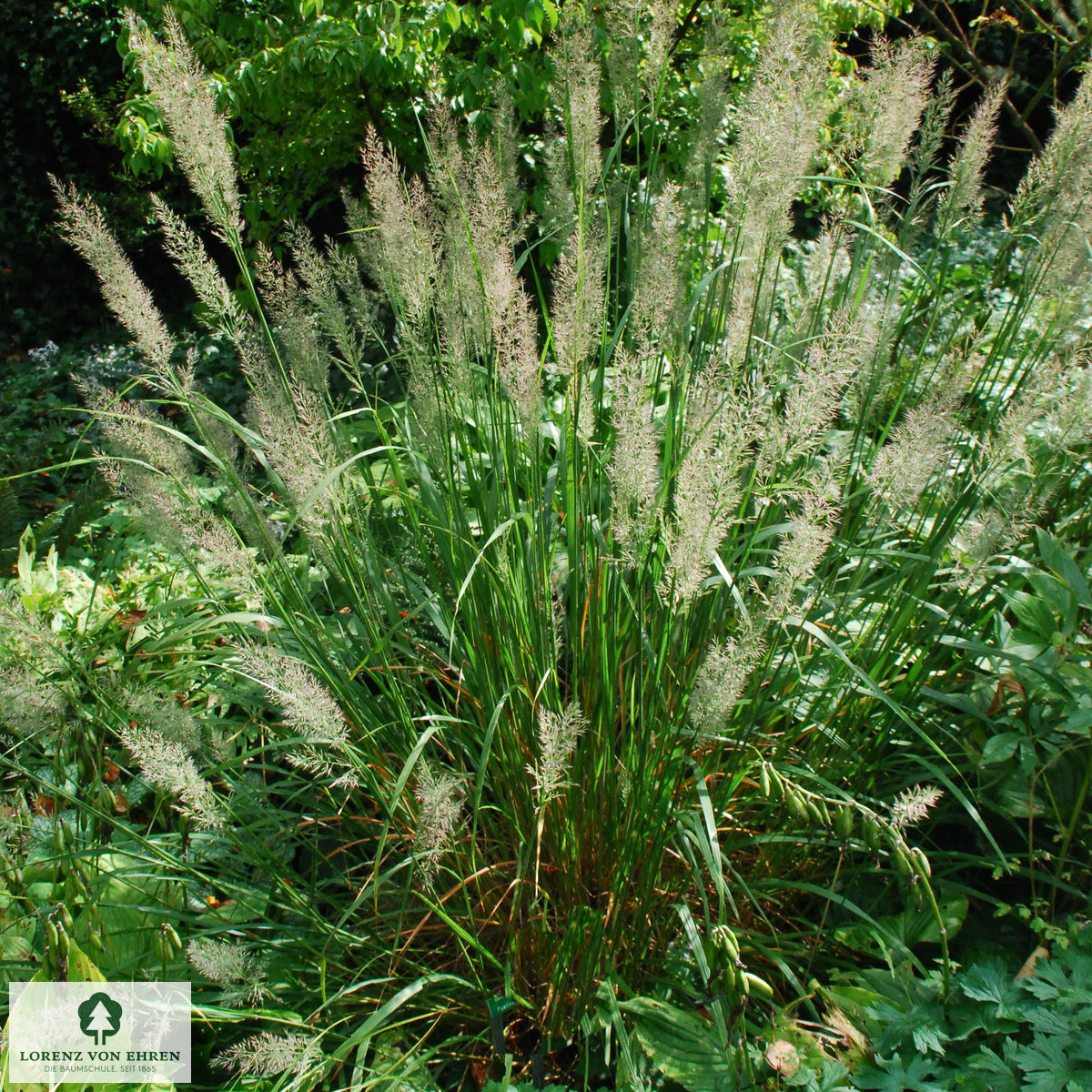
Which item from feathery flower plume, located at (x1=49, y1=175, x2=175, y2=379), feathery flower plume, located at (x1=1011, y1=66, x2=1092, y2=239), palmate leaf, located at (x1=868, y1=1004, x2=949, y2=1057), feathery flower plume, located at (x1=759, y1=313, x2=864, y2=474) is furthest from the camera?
feathery flower plume, located at (x1=1011, y1=66, x2=1092, y2=239)

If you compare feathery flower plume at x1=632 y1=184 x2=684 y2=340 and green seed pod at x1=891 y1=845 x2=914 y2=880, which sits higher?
feathery flower plume at x1=632 y1=184 x2=684 y2=340

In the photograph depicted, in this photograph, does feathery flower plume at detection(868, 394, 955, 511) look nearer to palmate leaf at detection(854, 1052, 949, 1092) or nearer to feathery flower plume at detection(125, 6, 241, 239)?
palmate leaf at detection(854, 1052, 949, 1092)

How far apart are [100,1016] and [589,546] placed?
1231 millimetres

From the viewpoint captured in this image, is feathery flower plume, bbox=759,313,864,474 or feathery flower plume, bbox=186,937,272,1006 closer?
feathery flower plume, bbox=759,313,864,474

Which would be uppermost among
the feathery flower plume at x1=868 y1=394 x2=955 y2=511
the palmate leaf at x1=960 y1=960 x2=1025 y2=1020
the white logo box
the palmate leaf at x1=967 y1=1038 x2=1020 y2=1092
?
the feathery flower plume at x1=868 y1=394 x2=955 y2=511

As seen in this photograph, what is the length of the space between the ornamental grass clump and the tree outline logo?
0.30 meters

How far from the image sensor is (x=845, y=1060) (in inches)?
52.6

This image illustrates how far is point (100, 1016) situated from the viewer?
1.41m

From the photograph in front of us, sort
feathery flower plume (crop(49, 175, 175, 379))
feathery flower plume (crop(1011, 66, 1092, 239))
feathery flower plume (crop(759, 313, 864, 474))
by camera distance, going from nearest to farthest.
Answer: feathery flower plume (crop(759, 313, 864, 474)) → feathery flower plume (crop(49, 175, 175, 379)) → feathery flower plume (crop(1011, 66, 1092, 239))

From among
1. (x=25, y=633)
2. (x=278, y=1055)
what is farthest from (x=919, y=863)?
(x=25, y=633)

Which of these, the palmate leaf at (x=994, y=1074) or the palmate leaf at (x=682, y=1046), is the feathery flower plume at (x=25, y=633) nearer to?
the palmate leaf at (x=682, y=1046)

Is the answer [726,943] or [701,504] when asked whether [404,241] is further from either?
[726,943]

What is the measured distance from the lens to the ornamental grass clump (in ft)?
4.62

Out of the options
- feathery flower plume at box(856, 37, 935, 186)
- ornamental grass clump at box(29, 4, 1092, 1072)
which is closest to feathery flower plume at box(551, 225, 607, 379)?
ornamental grass clump at box(29, 4, 1092, 1072)
